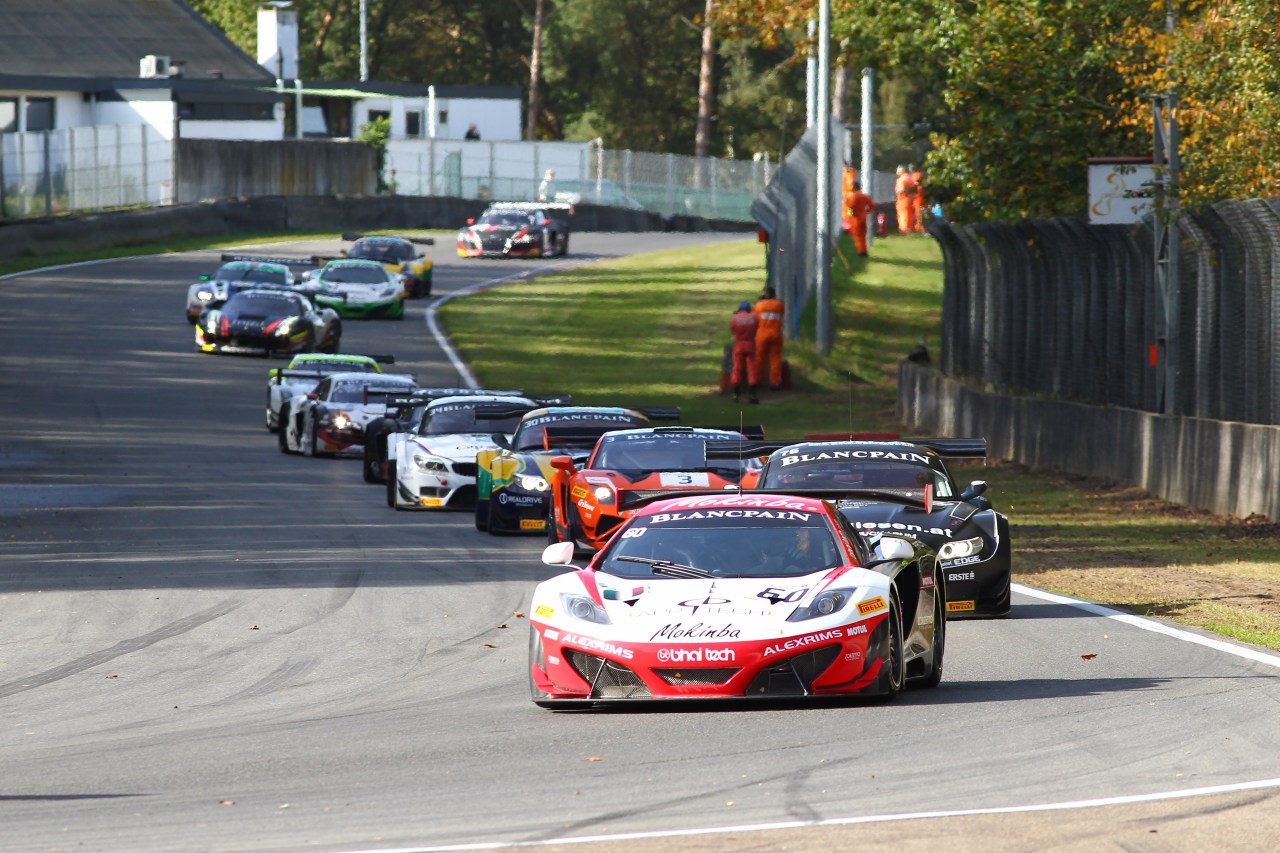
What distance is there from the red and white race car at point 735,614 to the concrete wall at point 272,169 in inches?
2278

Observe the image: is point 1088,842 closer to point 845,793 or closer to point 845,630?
point 845,793

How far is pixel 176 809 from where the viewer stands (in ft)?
26.1

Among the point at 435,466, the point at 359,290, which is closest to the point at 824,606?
the point at 435,466

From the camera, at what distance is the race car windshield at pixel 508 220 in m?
64.2

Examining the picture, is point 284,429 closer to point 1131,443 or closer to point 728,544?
point 1131,443

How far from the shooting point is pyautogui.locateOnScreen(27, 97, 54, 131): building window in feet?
242

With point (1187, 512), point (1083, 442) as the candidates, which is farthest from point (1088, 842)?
point (1083, 442)

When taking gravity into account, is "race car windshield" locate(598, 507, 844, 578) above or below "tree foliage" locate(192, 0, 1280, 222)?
below

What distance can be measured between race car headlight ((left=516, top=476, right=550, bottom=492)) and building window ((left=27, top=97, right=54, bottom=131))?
57885 millimetres

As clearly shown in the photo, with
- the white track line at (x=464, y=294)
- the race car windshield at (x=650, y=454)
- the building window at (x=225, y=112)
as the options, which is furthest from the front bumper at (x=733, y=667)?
the building window at (x=225, y=112)

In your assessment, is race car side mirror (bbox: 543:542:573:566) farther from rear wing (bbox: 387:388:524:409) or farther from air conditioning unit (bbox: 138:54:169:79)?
air conditioning unit (bbox: 138:54:169:79)

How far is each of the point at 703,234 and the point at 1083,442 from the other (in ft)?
177

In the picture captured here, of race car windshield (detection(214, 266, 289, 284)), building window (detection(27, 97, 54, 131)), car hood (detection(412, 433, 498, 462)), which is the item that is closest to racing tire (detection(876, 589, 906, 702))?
car hood (detection(412, 433, 498, 462))

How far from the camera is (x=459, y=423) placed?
23.5 m
